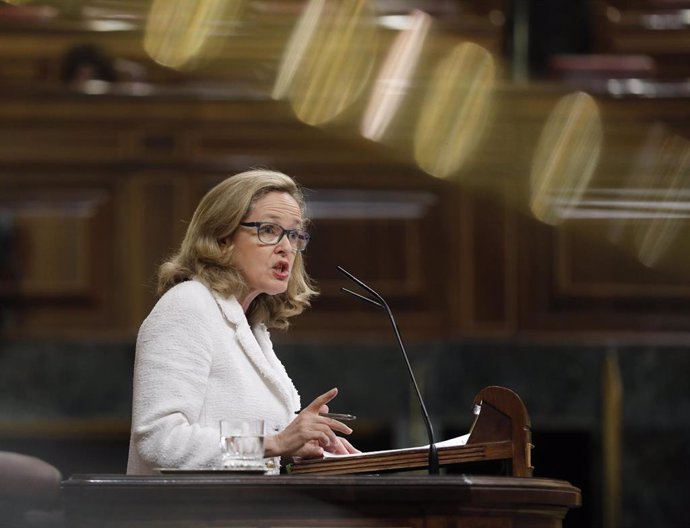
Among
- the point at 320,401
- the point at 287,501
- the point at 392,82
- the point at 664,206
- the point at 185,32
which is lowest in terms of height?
the point at 287,501

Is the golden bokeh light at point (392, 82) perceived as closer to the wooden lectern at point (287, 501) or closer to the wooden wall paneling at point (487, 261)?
the wooden wall paneling at point (487, 261)

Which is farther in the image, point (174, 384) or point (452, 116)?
point (452, 116)

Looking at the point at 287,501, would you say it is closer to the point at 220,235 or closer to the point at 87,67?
the point at 220,235

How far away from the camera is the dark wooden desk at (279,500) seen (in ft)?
4.73

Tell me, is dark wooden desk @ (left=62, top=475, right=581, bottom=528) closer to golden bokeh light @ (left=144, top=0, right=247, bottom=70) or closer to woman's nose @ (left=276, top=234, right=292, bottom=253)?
woman's nose @ (left=276, top=234, right=292, bottom=253)

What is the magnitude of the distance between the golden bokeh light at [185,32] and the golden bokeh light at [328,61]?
0.21 meters

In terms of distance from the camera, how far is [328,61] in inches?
143

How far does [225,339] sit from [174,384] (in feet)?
0.47

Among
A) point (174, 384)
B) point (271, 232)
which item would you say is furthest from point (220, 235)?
point (174, 384)

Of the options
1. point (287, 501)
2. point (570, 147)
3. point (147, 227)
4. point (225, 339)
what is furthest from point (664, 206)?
point (287, 501)

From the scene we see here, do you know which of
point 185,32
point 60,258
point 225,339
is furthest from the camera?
point 185,32

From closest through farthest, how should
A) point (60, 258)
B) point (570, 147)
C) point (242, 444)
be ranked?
point (242, 444) < point (60, 258) < point (570, 147)

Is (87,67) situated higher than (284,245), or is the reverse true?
(87,67)

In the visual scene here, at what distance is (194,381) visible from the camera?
1.76 meters
